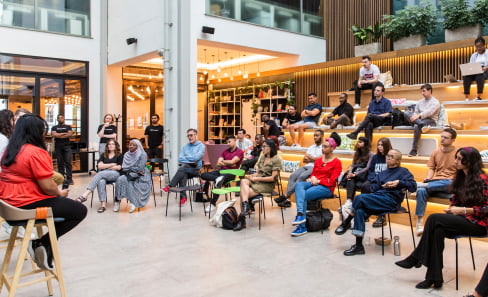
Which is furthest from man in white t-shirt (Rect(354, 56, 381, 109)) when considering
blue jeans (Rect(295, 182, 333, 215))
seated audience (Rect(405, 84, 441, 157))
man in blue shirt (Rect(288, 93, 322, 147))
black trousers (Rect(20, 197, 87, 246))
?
black trousers (Rect(20, 197, 87, 246))

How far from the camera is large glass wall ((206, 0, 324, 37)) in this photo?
10195 mm

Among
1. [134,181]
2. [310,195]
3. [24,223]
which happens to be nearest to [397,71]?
[310,195]

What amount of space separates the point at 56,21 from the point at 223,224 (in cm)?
874

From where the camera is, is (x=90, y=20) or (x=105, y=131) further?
(x=90, y=20)

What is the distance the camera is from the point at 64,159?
995 cm

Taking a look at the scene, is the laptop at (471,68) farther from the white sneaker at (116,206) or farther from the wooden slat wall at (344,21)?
the white sneaker at (116,206)

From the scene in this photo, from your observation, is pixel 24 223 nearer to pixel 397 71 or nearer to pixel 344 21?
pixel 397 71

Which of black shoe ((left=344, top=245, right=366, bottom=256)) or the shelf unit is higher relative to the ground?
the shelf unit

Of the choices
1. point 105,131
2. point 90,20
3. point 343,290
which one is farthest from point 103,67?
point 343,290

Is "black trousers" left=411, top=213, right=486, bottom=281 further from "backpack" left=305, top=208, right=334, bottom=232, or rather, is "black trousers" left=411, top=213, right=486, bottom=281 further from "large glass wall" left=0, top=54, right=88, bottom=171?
"large glass wall" left=0, top=54, right=88, bottom=171

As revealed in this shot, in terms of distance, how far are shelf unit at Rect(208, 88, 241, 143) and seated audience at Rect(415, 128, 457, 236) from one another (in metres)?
9.65

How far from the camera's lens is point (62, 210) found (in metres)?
3.20

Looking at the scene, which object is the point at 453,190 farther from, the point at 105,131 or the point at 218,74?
the point at 218,74

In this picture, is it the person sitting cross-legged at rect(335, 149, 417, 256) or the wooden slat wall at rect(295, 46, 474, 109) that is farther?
the wooden slat wall at rect(295, 46, 474, 109)
